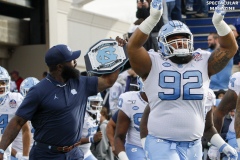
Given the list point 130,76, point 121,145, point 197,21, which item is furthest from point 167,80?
point 197,21

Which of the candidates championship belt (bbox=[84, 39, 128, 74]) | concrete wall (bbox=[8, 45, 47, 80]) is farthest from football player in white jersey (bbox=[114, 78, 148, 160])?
concrete wall (bbox=[8, 45, 47, 80])

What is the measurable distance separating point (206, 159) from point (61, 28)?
650 cm

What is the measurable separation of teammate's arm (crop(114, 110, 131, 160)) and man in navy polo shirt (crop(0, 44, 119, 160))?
1.39 m

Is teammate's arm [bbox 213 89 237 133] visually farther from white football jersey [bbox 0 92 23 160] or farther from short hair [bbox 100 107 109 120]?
short hair [bbox 100 107 109 120]

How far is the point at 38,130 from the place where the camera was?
8109 millimetres

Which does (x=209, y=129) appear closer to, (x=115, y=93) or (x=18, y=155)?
(x=18, y=155)

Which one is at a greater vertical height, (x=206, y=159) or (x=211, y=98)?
(x=211, y=98)

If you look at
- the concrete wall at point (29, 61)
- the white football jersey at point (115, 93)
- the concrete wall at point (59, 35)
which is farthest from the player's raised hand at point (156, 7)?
the concrete wall at point (29, 61)

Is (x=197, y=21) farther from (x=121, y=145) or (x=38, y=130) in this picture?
(x=38, y=130)

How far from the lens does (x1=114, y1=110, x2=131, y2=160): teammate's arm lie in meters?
9.51

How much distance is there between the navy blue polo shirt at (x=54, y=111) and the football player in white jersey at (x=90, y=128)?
2522 mm

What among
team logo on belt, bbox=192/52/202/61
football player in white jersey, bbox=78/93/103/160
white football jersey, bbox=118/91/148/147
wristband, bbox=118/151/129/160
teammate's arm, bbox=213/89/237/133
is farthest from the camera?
football player in white jersey, bbox=78/93/103/160

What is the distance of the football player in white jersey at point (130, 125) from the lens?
9.60 meters

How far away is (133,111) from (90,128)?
8.07ft
